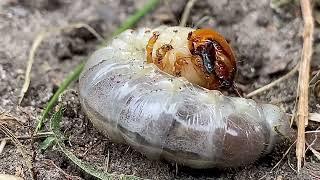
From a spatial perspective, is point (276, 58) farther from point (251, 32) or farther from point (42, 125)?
point (42, 125)

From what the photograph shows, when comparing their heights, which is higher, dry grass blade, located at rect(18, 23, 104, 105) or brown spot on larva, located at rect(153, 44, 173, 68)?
brown spot on larva, located at rect(153, 44, 173, 68)

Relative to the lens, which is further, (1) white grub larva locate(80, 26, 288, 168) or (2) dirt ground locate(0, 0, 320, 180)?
(2) dirt ground locate(0, 0, 320, 180)

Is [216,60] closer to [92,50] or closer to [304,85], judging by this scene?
[304,85]

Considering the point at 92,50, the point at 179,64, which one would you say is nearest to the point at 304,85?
the point at 179,64

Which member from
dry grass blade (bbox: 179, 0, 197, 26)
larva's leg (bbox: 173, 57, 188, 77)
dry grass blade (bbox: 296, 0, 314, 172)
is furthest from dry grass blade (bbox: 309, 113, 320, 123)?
dry grass blade (bbox: 179, 0, 197, 26)

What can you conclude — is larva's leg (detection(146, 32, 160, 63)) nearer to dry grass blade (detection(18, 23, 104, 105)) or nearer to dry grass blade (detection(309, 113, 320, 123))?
dry grass blade (detection(18, 23, 104, 105))
